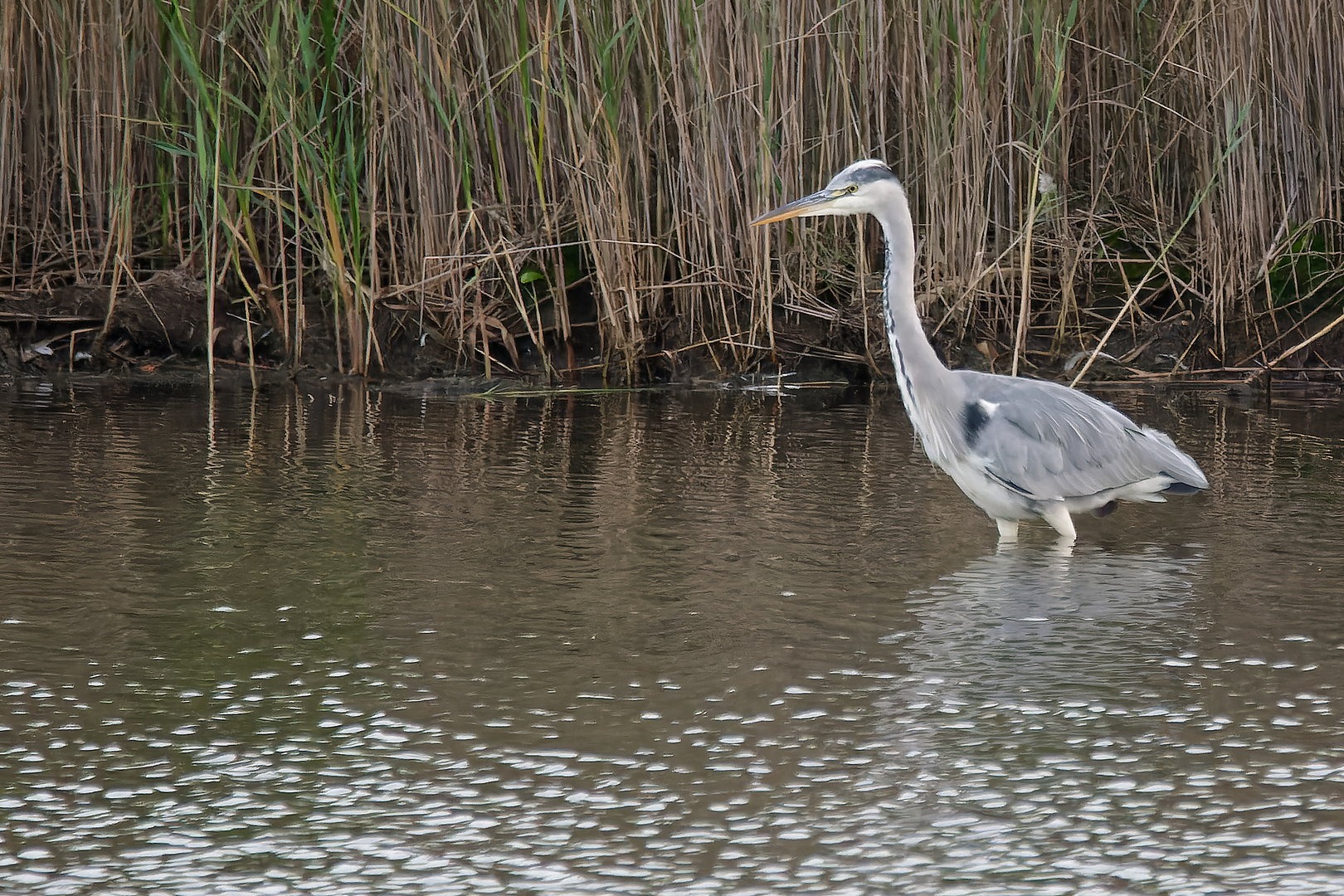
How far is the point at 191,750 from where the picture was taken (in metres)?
2.71

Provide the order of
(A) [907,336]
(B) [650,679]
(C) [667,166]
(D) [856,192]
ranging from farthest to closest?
(C) [667,166] → (D) [856,192] → (A) [907,336] → (B) [650,679]

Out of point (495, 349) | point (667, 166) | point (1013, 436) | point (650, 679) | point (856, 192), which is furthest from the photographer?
point (495, 349)

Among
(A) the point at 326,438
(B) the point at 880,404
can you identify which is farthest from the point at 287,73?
(B) the point at 880,404

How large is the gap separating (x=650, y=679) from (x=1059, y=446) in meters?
1.81

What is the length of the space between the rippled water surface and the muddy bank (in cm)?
195

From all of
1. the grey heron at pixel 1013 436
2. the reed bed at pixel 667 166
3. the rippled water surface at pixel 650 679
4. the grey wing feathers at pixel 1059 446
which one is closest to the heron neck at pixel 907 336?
the grey heron at pixel 1013 436

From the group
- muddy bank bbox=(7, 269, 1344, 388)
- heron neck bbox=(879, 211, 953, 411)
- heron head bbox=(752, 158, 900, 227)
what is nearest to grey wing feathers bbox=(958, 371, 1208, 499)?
heron neck bbox=(879, 211, 953, 411)

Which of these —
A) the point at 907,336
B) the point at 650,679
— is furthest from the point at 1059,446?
the point at 650,679

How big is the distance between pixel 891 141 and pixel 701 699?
4794mm

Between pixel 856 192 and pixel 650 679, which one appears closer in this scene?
pixel 650 679

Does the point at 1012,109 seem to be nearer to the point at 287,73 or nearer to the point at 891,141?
the point at 891,141

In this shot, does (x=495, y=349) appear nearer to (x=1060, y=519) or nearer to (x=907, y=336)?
(x=907, y=336)

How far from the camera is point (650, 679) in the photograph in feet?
10.4

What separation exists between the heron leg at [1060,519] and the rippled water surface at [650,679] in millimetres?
92
